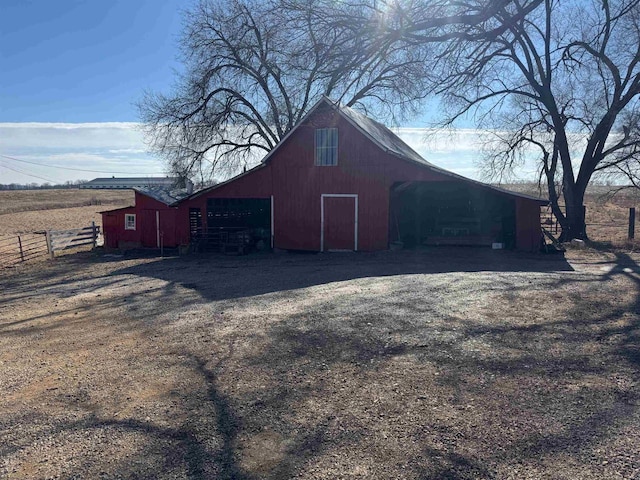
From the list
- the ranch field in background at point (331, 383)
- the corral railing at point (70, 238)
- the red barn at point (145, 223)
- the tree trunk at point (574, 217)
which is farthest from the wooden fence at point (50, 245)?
the tree trunk at point (574, 217)

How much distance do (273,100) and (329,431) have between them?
86.8 feet

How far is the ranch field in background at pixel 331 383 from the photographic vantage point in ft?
12.1

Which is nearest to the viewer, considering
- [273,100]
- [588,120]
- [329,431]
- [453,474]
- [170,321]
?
[453,474]

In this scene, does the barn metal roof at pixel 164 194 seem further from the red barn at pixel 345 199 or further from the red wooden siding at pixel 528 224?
the red wooden siding at pixel 528 224

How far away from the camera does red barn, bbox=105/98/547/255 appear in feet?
57.0

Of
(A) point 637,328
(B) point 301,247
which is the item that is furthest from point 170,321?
(B) point 301,247

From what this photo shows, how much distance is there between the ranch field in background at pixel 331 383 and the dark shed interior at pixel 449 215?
25.4ft

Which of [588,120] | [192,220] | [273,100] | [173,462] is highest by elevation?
[273,100]

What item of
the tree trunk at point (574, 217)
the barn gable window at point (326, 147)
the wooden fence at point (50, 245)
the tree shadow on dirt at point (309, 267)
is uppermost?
the barn gable window at point (326, 147)

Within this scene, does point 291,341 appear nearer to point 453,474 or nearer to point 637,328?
point 453,474

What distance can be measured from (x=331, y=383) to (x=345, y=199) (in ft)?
43.4

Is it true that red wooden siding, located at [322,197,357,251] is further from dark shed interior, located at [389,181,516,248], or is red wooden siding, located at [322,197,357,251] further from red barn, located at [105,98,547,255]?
dark shed interior, located at [389,181,516,248]

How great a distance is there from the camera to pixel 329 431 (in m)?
4.09

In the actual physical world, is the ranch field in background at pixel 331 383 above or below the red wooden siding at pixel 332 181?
below
